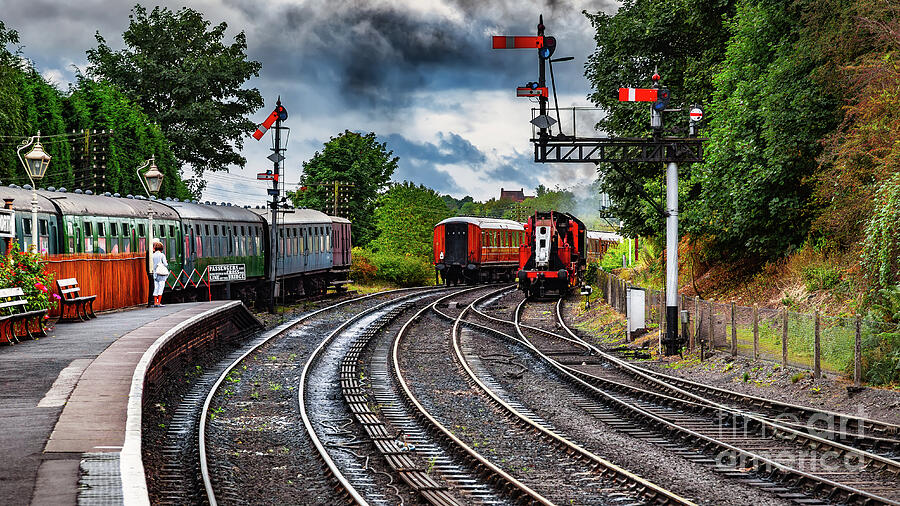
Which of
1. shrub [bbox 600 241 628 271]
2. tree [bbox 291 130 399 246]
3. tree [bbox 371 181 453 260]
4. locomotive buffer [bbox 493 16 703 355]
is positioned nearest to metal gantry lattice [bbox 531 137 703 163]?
locomotive buffer [bbox 493 16 703 355]

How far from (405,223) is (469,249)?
12973 mm

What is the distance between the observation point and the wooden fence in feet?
67.6

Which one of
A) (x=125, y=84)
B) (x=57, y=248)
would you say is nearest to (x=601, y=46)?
(x=57, y=248)

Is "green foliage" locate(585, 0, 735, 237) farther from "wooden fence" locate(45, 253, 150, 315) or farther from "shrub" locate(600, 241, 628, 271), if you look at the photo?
"wooden fence" locate(45, 253, 150, 315)

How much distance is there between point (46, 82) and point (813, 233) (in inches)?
1832

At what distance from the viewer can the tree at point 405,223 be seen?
209ft

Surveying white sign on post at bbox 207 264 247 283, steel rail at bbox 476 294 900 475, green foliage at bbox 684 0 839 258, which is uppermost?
green foliage at bbox 684 0 839 258

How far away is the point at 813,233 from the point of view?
26.3m

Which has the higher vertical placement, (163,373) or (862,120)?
(862,120)

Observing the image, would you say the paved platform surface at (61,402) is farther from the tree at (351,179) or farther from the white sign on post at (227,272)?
the tree at (351,179)

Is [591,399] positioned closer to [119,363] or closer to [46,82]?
[119,363]

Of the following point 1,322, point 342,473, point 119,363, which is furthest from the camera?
point 1,322

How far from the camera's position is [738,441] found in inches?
498

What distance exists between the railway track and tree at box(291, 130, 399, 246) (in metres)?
56.6
